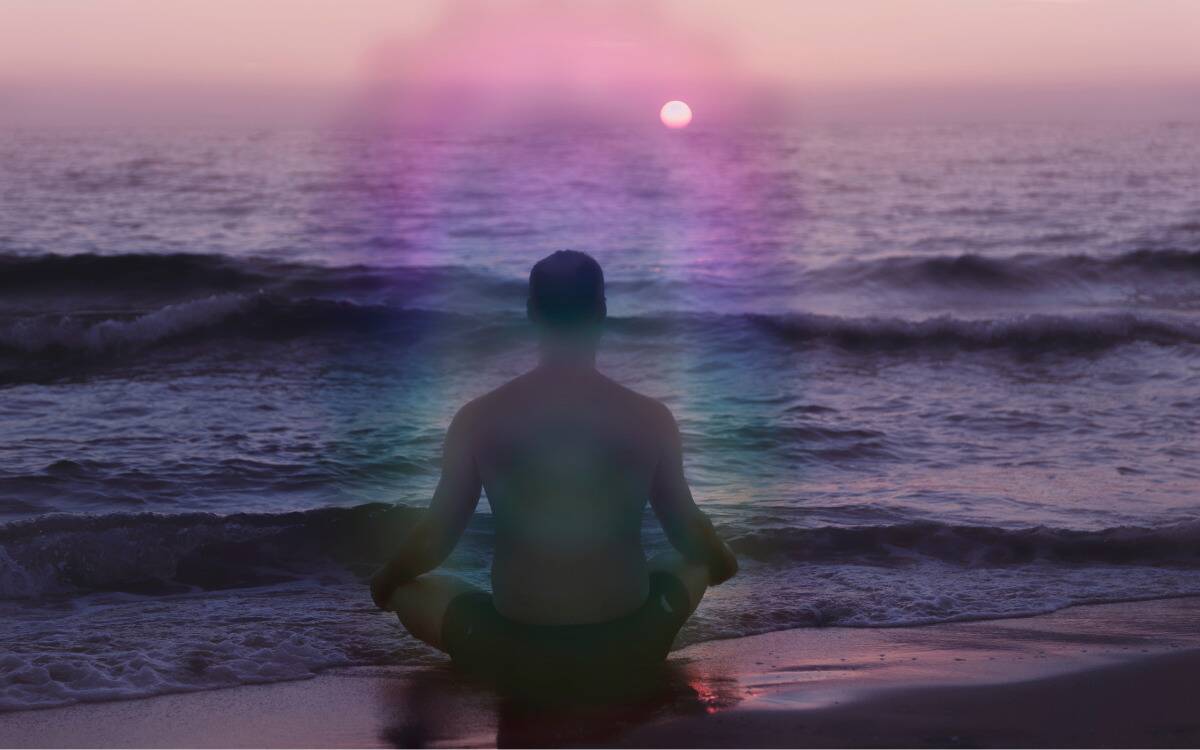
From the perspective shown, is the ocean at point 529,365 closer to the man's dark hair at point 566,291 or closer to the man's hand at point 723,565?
the man's hand at point 723,565

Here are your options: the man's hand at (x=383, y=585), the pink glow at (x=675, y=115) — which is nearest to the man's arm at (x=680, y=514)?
the man's hand at (x=383, y=585)

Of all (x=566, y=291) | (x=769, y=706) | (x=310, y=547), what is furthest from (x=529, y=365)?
(x=566, y=291)

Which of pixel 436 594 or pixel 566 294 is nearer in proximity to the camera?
pixel 566 294

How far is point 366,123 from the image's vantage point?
48.2 metres

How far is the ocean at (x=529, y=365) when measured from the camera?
18.2 ft

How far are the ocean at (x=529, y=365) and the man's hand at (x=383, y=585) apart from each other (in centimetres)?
84

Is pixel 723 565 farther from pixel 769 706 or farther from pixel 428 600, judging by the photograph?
pixel 428 600

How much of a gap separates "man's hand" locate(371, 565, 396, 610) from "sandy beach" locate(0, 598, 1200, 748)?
15.7 inches

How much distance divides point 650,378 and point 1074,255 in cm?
1071

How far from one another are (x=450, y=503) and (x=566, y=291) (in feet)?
2.33

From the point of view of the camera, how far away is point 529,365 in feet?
40.2

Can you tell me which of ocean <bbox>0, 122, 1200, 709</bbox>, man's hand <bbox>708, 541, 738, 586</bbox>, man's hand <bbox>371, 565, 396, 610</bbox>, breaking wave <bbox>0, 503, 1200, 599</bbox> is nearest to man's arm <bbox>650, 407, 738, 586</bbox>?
man's hand <bbox>708, 541, 738, 586</bbox>

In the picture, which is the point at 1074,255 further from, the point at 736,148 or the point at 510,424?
the point at 736,148

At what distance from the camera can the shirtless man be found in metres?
3.55
